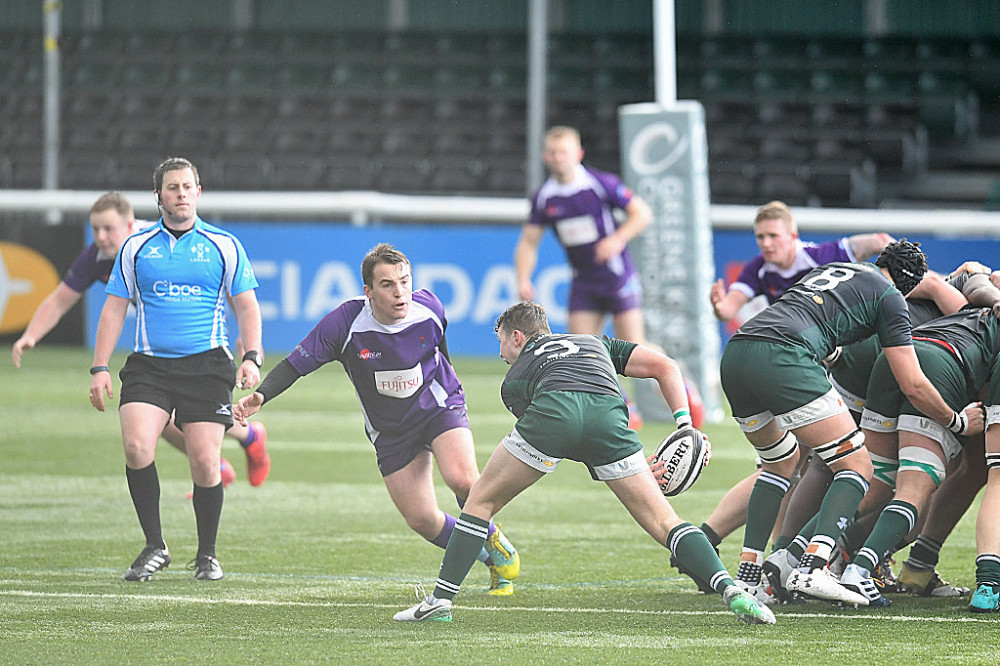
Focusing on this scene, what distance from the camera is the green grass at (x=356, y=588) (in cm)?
502

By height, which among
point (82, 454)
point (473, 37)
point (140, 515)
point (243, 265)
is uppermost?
point (473, 37)

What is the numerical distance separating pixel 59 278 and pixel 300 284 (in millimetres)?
3112

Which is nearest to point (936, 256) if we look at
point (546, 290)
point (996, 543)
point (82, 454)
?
point (546, 290)

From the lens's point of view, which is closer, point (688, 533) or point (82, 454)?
point (688, 533)

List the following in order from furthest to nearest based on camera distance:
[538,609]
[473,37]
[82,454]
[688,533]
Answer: [473,37]
[82,454]
[538,609]
[688,533]

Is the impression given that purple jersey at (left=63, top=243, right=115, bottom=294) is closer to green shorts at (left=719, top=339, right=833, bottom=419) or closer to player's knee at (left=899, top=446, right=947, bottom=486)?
green shorts at (left=719, top=339, right=833, bottom=419)

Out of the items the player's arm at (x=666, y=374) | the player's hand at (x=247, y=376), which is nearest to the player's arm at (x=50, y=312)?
the player's hand at (x=247, y=376)

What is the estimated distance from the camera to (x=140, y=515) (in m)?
6.72

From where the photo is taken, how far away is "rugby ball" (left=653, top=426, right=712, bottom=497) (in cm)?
548

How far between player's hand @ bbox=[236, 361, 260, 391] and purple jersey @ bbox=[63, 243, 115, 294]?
5.90 ft

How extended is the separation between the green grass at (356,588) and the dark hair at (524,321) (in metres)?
1.11

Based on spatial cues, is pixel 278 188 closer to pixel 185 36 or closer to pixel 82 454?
pixel 185 36

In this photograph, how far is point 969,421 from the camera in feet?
18.9

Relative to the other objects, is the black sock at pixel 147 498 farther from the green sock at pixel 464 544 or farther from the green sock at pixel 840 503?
the green sock at pixel 840 503
